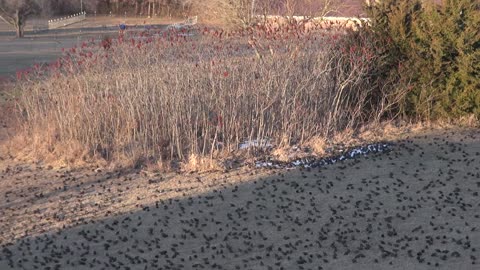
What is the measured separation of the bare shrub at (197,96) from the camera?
1003 cm

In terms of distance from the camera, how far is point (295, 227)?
24.3 feet

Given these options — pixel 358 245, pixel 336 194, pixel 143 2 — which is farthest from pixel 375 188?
pixel 143 2

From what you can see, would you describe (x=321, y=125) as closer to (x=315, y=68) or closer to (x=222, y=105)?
(x=315, y=68)

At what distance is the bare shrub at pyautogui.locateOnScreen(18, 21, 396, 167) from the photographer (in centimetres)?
1003

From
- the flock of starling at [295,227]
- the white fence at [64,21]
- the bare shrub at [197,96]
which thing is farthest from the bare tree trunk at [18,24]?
the flock of starling at [295,227]

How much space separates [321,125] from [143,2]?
48566mm

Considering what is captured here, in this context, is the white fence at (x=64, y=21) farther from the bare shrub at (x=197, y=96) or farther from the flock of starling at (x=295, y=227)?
the flock of starling at (x=295, y=227)

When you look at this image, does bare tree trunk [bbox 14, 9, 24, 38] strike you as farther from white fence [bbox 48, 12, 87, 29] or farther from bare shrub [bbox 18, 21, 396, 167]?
bare shrub [bbox 18, 21, 396, 167]

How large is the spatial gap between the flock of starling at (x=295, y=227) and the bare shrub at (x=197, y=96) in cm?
112

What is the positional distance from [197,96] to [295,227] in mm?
3546

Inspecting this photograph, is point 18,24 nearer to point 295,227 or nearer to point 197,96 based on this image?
point 197,96

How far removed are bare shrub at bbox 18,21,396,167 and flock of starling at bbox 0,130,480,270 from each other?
1.12 metres

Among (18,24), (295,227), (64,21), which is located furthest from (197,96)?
(64,21)

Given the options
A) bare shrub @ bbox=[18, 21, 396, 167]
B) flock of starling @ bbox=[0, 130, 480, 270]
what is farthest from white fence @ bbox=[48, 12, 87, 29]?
flock of starling @ bbox=[0, 130, 480, 270]
